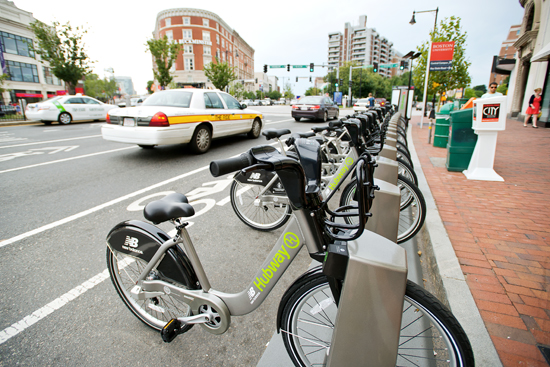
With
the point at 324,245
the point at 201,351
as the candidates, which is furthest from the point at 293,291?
the point at 201,351

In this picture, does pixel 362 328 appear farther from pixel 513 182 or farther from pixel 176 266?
pixel 513 182

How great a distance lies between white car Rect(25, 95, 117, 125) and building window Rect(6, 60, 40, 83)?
1305 inches

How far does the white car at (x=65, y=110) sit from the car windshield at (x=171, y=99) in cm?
1143

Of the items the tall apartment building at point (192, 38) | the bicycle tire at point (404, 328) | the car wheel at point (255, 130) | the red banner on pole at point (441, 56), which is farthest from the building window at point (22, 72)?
the bicycle tire at point (404, 328)

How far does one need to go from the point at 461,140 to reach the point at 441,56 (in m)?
9.16

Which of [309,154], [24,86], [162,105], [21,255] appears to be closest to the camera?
[309,154]

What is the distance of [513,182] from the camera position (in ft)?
16.7

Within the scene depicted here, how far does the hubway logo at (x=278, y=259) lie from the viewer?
1558 mm

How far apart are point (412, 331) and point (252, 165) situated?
1602mm

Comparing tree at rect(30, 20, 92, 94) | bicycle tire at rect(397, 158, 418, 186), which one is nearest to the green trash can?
bicycle tire at rect(397, 158, 418, 186)

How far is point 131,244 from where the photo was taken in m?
1.98

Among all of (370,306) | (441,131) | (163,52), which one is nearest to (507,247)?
(370,306)

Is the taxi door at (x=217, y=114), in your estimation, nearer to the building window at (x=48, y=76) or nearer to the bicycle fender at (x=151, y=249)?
the bicycle fender at (x=151, y=249)

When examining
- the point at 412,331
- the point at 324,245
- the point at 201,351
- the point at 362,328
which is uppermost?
the point at 324,245
